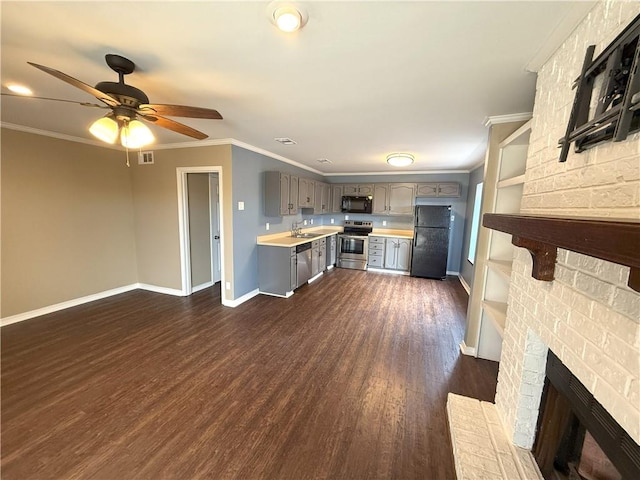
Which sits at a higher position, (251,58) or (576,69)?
(251,58)

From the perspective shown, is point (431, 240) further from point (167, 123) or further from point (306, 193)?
point (167, 123)

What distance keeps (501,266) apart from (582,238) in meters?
1.80

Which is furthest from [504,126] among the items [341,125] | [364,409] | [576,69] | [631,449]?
[364,409]

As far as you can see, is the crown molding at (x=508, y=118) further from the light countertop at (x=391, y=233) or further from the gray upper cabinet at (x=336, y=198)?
the gray upper cabinet at (x=336, y=198)

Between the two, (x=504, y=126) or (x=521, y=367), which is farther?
(x=504, y=126)

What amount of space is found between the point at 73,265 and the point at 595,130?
5.50 m

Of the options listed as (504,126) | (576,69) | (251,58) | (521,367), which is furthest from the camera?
(504,126)

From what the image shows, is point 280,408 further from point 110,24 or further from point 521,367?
point 110,24

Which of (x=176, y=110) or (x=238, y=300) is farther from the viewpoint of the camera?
(x=238, y=300)

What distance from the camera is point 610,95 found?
0.92 meters

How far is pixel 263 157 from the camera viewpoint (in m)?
4.34

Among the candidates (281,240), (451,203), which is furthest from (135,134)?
(451,203)

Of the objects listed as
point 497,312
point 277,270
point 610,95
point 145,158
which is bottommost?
point 277,270

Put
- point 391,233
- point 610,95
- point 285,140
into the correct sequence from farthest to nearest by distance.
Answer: point 391,233 < point 285,140 < point 610,95
